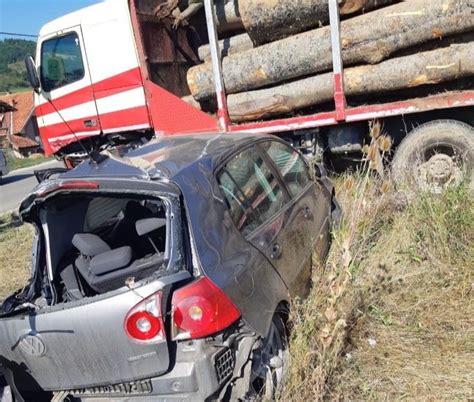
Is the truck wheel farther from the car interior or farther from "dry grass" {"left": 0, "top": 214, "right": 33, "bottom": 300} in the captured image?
"dry grass" {"left": 0, "top": 214, "right": 33, "bottom": 300}

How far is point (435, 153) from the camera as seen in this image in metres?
5.95

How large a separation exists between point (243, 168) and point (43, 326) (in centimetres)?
161

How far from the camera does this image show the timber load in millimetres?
5473

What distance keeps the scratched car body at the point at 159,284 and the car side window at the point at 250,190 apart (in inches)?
0.4

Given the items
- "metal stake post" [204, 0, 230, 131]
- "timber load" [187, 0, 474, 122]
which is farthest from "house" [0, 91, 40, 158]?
"timber load" [187, 0, 474, 122]

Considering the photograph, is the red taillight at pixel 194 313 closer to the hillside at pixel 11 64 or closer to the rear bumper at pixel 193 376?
the rear bumper at pixel 193 376

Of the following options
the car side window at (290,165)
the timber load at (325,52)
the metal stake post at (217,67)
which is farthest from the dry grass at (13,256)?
the car side window at (290,165)

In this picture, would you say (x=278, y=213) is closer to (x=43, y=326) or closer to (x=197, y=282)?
(x=197, y=282)

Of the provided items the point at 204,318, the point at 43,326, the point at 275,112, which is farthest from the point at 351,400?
the point at 275,112

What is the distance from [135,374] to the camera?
8.45ft

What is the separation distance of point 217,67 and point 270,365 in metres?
4.65

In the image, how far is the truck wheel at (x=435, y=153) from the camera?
5650 mm

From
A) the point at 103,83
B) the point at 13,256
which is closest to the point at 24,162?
the point at 103,83

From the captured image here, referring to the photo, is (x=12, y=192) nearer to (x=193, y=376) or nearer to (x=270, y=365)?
(x=270, y=365)
